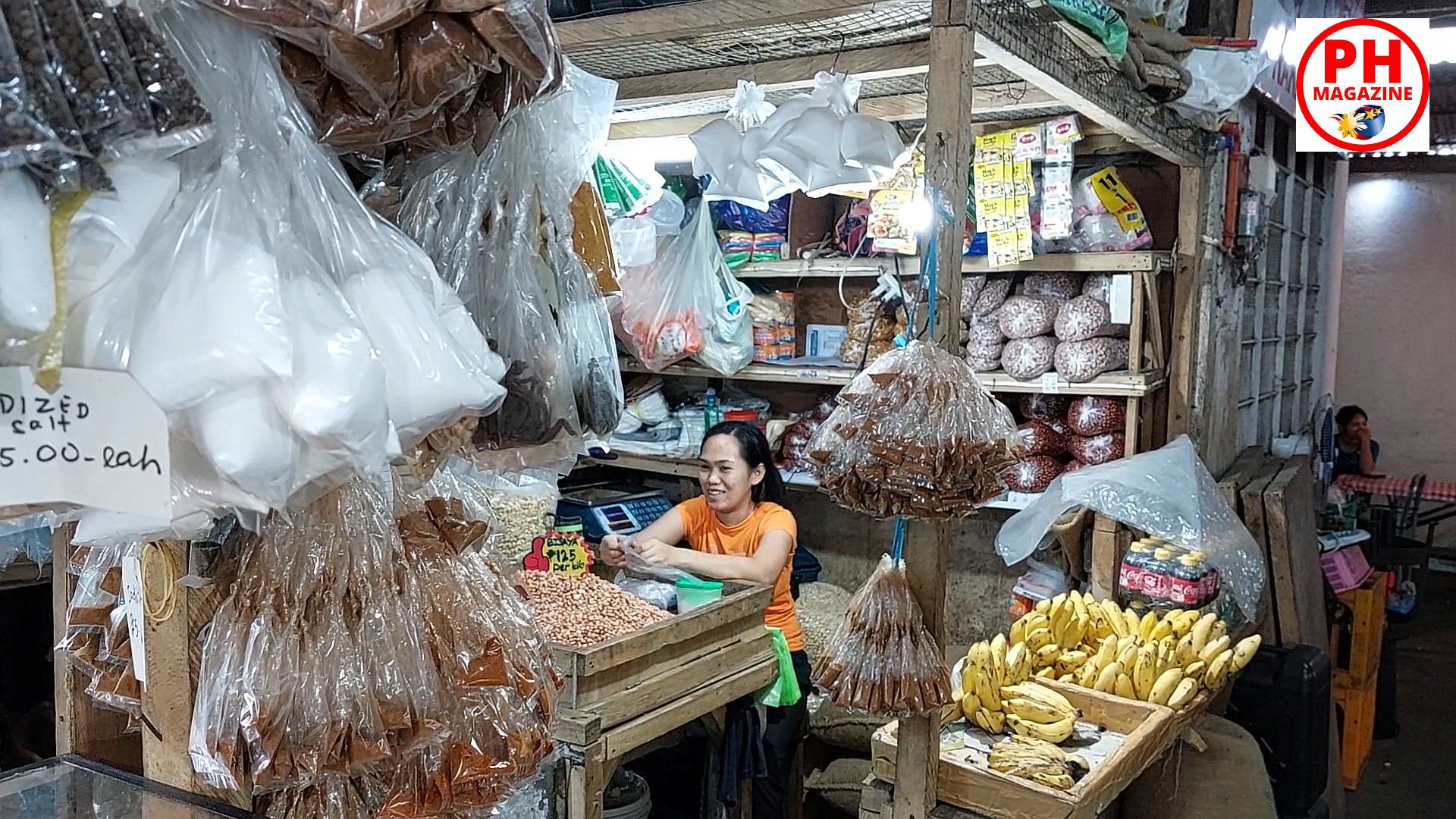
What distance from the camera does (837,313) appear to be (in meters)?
4.66

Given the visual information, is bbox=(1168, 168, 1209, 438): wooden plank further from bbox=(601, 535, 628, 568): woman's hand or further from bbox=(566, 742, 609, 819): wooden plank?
Result: bbox=(566, 742, 609, 819): wooden plank

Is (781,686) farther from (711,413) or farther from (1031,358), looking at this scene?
(711,413)

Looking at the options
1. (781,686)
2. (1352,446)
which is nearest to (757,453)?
(781,686)

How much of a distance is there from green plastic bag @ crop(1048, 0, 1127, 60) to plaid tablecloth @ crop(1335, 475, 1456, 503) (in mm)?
5012

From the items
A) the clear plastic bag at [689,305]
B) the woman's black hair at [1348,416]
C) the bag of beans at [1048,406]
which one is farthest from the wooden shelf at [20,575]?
the woman's black hair at [1348,416]

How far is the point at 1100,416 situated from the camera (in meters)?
3.79

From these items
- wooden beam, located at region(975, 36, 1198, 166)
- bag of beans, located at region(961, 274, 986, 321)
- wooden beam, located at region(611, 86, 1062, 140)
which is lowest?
bag of beans, located at region(961, 274, 986, 321)

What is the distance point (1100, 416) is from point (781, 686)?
4.88 feet

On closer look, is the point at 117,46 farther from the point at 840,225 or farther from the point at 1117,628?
the point at 840,225

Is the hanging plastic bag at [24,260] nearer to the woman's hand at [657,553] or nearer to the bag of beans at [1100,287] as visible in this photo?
the woman's hand at [657,553]

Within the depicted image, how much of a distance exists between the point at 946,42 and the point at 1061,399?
2391 mm

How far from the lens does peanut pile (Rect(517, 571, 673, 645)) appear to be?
254 cm

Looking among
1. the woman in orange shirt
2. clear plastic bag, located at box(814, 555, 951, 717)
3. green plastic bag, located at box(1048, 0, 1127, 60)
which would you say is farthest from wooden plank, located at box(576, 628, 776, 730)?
green plastic bag, located at box(1048, 0, 1127, 60)

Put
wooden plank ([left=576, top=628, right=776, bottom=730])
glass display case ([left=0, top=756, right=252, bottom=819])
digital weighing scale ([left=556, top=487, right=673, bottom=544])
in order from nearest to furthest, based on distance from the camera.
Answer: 1. glass display case ([left=0, top=756, right=252, bottom=819])
2. wooden plank ([left=576, top=628, right=776, bottom=730])
3. digital weighing scale ([left=556, top=487, right=673, bottom=544])
